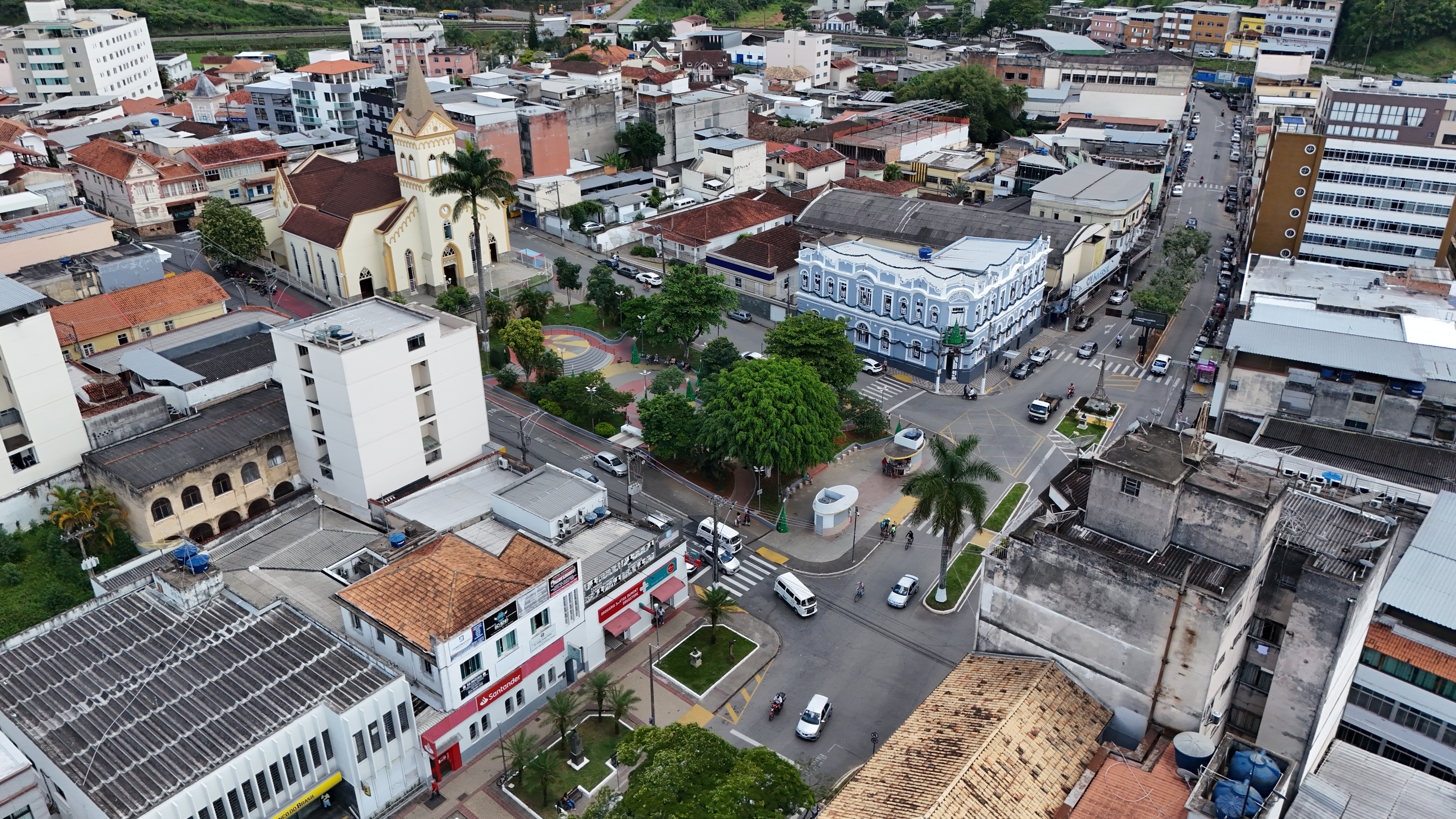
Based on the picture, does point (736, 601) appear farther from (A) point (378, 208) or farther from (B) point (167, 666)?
(A) point (378, 208)

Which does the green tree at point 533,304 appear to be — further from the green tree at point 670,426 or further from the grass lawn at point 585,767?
the grass lawn at point 585,767

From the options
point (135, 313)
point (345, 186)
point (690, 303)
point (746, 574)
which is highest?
point (345, 186)

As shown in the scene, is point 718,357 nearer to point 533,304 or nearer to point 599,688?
point 533,304

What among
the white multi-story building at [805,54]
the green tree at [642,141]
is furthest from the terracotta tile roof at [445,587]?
the white multi-story building at [805,54]

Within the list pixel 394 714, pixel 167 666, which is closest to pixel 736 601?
pixel 394 714

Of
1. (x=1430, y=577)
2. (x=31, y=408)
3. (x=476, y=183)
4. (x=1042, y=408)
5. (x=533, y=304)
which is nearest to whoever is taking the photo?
(x=1430, y=577)

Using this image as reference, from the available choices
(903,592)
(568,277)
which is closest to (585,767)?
(903,592)
